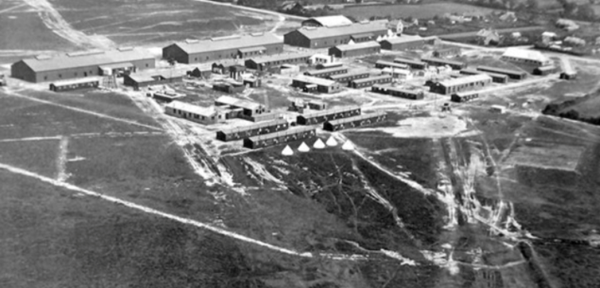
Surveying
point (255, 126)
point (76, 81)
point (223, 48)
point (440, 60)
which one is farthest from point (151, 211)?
point (440, 60)

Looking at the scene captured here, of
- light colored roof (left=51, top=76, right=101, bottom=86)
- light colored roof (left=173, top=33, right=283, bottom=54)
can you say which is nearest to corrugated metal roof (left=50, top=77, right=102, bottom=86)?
light colored roof (left=51, top=76, right=101, bottom=86)

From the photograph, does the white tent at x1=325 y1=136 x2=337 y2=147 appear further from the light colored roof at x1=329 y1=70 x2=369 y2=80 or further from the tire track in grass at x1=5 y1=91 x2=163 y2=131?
the light colored roof at x1=329 y1=70 x2=369 y2=80

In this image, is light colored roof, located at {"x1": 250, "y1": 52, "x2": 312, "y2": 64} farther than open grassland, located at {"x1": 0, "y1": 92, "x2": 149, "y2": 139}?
Yes

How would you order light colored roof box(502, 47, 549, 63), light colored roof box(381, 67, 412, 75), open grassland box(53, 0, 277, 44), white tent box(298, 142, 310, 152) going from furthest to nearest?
open grassland box(53, 0, 277, 44) < light colored roof box(502, 47, 549, 63) < light colored roof box(381, 67, 412, 75) < white tent box(298, 142, 310, 152)

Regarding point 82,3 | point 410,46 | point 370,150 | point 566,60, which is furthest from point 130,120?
point 82,3

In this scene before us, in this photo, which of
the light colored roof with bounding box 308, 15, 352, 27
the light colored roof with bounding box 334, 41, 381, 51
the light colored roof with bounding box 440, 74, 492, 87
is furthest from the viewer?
the light colored roof with bounding box 308, 15, 352, 27

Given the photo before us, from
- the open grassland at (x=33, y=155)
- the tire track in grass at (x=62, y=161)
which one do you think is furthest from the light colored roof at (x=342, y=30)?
the open grassland at (x=33, y=155)

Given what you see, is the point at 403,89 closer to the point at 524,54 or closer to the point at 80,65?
the point at 524,54
